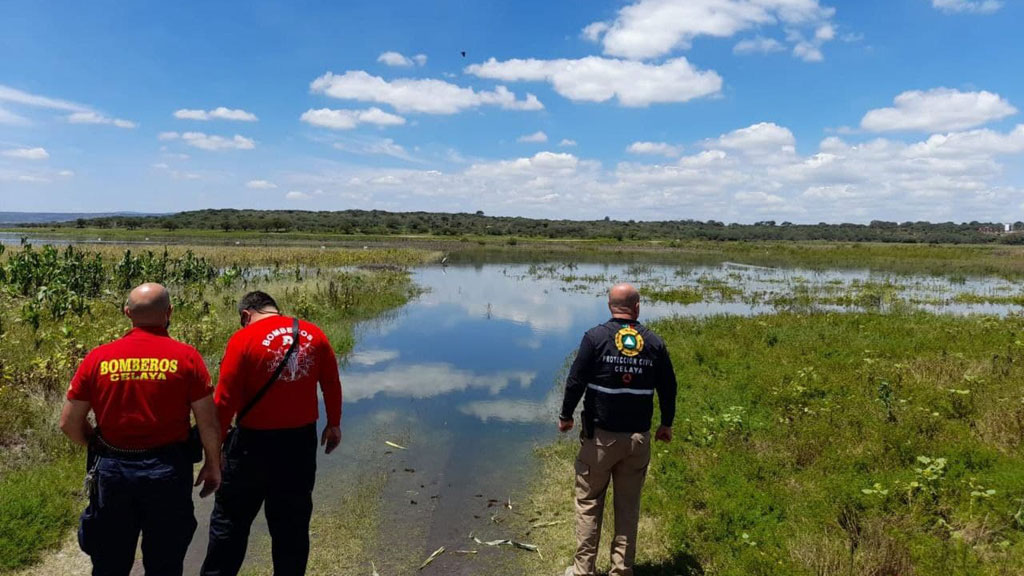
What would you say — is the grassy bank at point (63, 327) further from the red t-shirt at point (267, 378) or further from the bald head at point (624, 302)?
the bald head at point (624, 302)

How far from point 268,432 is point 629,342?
123 inches

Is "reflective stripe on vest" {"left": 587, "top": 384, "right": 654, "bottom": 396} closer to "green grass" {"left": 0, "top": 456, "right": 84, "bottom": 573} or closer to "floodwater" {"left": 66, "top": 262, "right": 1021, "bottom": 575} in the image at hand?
"floodwater" {"left": 66, "top": 262, "right": 1021, "bottom": 575}

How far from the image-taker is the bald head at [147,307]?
4031 millimetres

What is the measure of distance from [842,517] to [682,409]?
4.84m

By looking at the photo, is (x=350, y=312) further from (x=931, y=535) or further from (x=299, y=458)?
(x=931, y=535)

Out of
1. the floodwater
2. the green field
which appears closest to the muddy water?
the floodwater

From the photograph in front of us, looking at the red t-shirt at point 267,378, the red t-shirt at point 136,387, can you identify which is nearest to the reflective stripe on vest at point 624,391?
the red t-shirt at point 267,378

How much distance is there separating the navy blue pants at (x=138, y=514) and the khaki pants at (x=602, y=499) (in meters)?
3.32

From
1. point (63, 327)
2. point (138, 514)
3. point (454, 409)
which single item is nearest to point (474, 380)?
point (454, 409)

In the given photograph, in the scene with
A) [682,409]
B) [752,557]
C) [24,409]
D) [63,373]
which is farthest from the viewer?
[682,409]

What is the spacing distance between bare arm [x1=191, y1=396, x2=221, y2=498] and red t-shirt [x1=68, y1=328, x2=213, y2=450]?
0.46 feet

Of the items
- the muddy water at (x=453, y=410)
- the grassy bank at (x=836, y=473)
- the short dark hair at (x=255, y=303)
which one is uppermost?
the short dark hair at (x=255, y=303)

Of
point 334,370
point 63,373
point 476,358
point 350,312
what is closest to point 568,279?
point 350,312

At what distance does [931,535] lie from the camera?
5.68 meters
